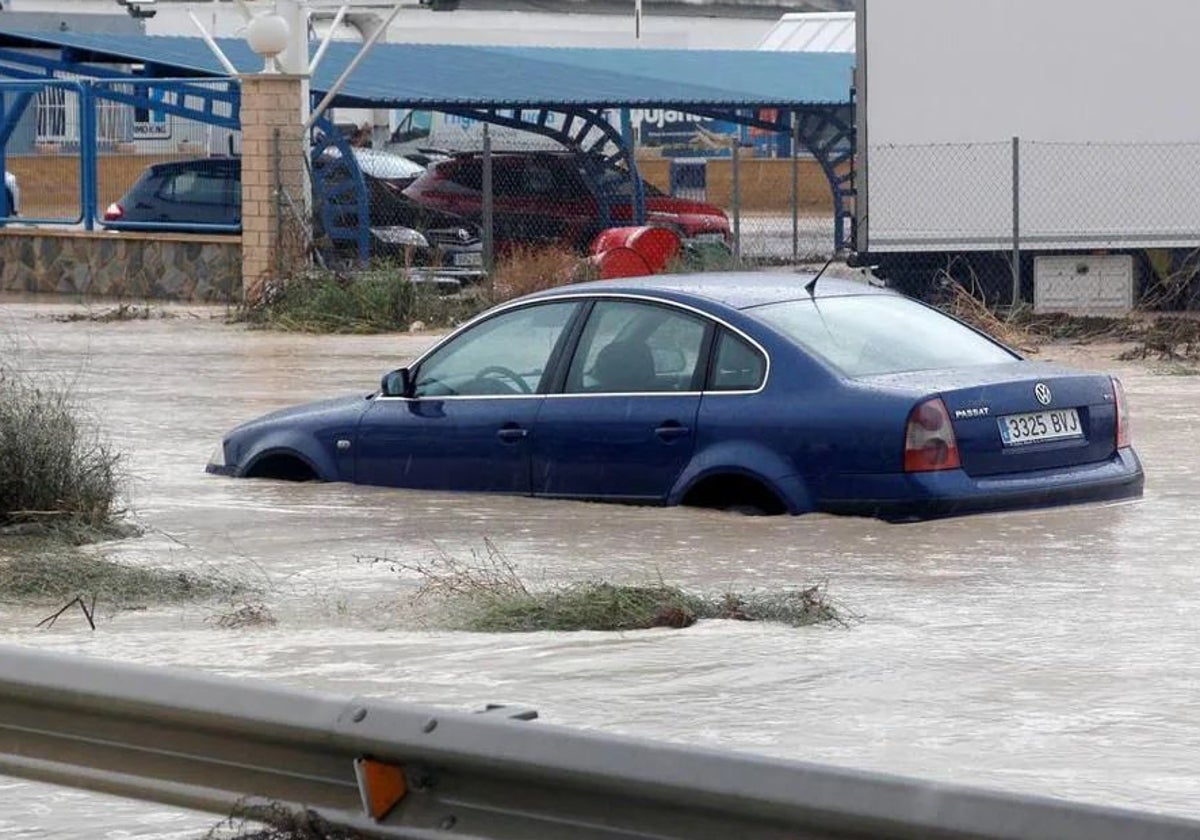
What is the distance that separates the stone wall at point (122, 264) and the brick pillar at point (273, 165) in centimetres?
92

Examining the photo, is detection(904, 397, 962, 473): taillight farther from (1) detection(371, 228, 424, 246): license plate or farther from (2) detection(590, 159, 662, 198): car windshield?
(2) detection(590, 159, 662, 198): car windshield

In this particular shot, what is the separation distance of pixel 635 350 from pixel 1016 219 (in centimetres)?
1221

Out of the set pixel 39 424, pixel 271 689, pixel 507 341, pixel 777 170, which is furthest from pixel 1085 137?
pixel 777 170

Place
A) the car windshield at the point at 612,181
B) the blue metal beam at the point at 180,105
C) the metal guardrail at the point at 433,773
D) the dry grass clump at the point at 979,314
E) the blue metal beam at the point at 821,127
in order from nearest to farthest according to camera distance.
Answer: the metal guardrail at the point at 433,773, the dry grass clump at the point at 979,314, the blue metal beam at the point at 180,105, the car windshield at the point at 612,181, the blue metal beam at the point at 821,127

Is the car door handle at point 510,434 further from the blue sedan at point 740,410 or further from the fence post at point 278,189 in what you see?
the fence post at point 278,189

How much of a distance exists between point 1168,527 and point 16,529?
5.22m

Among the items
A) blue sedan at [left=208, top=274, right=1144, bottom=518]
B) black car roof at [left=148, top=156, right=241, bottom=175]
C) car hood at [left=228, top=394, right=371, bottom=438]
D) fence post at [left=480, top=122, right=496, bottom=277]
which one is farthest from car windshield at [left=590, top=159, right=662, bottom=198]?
blue sedan at [left=208, top=274, right=1144, bottom=518]

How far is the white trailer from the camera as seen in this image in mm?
23406

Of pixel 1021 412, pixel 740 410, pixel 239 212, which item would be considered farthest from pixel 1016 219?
pixel 740 410

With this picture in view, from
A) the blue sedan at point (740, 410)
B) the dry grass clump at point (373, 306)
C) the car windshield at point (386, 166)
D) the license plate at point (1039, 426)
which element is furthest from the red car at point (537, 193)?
the license plate at point (1039, 426)

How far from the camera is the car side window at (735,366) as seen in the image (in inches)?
436

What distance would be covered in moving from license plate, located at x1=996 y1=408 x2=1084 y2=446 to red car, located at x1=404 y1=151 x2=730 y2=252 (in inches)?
730

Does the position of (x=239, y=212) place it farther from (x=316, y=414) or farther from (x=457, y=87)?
(x=316, y=414)

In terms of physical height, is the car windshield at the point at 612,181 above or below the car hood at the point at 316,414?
Answer: above
